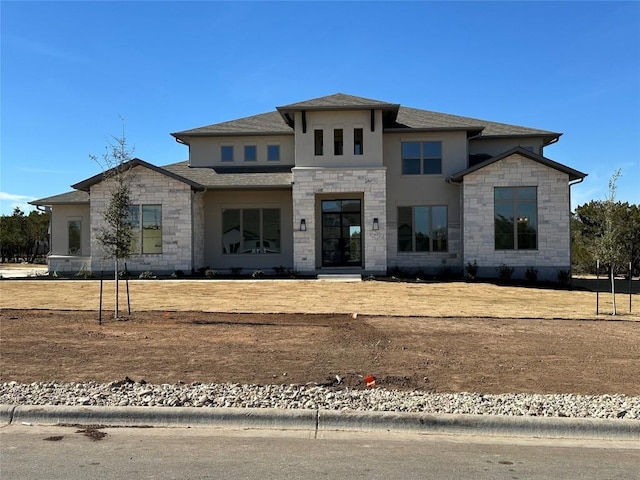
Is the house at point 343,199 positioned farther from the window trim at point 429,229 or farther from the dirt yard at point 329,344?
the dirt yard at point 329,344

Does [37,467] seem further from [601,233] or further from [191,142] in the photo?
[191,142]

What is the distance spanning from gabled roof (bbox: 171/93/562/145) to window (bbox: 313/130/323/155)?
1.16m

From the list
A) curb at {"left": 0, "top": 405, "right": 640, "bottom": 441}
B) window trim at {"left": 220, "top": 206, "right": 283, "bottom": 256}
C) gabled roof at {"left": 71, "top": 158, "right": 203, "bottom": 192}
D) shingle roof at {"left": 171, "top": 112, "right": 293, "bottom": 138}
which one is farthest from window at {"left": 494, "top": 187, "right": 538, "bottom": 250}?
curb at {"left": 0, "top": 405, "right": 640, "bottom": 441}

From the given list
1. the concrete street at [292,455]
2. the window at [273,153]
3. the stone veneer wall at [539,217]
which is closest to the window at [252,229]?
the window at [273,153]

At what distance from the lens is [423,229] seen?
25.1 metres

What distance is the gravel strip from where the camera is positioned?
6.01m

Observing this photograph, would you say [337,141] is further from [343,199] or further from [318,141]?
[343,199]

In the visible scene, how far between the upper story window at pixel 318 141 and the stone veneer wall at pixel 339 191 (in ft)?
3.14

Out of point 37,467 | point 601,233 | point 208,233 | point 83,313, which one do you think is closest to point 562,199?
point 601,233

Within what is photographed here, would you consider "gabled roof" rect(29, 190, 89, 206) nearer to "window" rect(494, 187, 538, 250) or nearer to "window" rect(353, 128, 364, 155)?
"window" rect(353, 128, 364, 155)

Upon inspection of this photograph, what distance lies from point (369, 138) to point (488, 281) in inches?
311

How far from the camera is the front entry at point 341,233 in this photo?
2548cm

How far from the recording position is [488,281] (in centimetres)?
2239

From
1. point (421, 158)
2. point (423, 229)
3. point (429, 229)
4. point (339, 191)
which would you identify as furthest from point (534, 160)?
point (339, 191)
